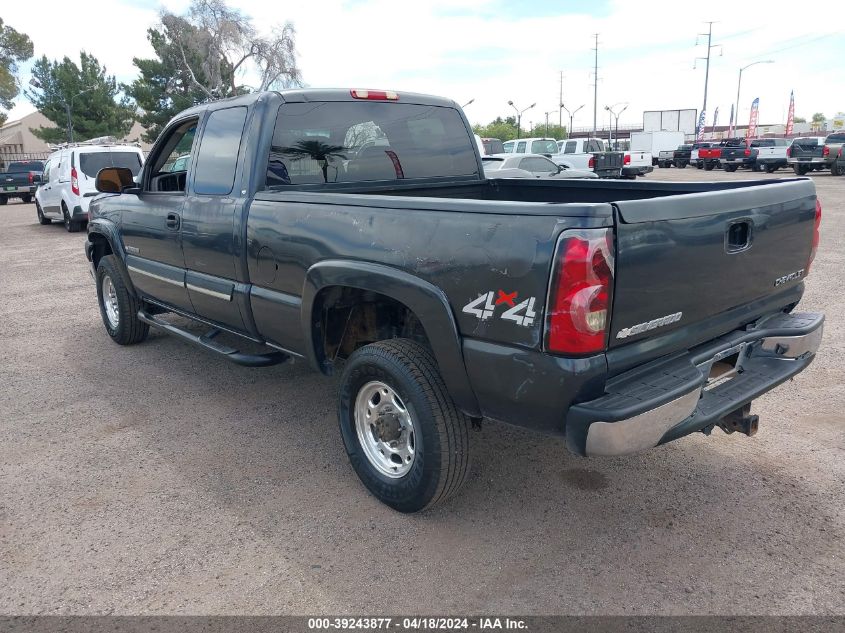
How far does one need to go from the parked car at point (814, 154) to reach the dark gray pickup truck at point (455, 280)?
1081 inches

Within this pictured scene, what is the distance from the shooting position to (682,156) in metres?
37.8

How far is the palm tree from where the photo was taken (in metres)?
4.04

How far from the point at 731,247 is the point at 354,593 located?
2.12m

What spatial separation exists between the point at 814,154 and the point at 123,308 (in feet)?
96.0

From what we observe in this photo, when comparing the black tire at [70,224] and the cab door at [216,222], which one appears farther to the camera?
the black tire at [70,224]

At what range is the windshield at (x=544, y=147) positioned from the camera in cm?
2586

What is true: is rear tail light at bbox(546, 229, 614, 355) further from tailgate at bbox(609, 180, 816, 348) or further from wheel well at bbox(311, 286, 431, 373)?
wheel well at bbox(311, 286, 431, 373)

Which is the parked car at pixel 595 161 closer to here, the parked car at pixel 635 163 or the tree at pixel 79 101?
the parked car at pixel 635 163

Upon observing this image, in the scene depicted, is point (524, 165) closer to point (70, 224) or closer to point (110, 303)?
point (70, 224)

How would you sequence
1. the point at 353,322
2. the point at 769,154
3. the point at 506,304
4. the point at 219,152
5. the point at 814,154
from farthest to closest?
the point at 769,154 → the point at 814,154 → the point at 219,152 → the point at 353,322 → the point at 506,304

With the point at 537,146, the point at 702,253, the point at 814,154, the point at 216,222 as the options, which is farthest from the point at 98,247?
the point at 814,154

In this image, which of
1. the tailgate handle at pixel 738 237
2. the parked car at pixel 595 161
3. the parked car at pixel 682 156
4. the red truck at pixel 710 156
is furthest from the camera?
the parked car at pixel 682 156

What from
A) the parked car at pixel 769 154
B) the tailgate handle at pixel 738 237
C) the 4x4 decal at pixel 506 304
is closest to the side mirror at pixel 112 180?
the 4x4 decal at pixel 506 304

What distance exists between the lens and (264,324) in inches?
156
